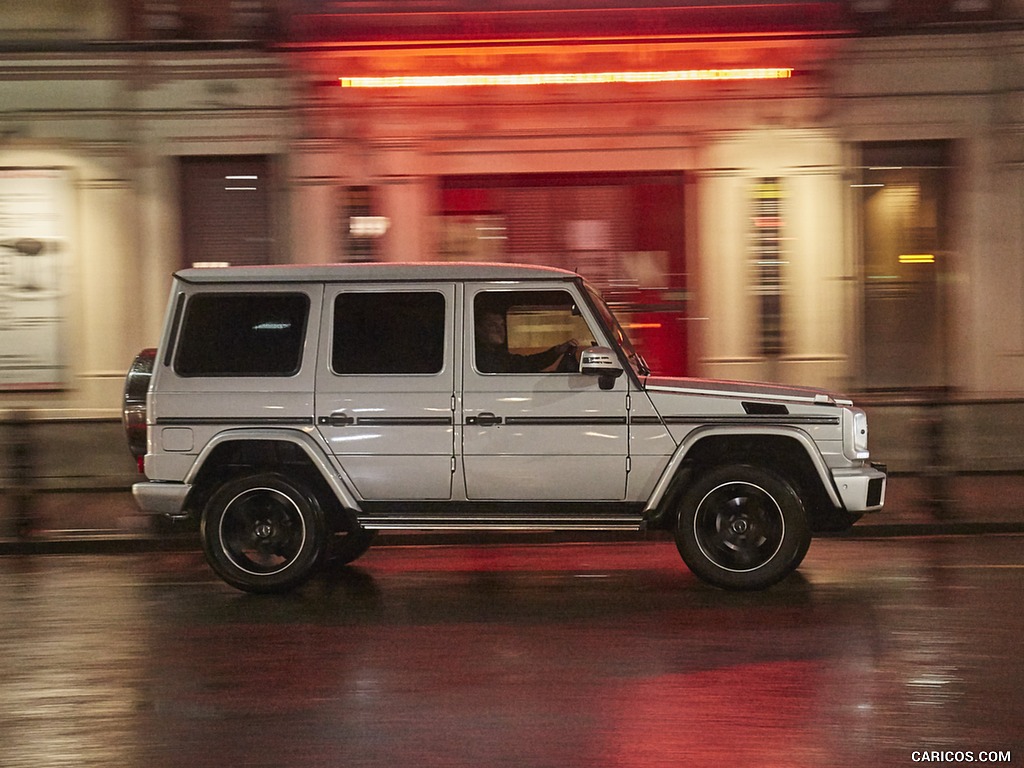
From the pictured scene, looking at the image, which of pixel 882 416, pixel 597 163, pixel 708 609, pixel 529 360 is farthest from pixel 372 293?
pixel 882 416

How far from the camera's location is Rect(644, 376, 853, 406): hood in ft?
25.9

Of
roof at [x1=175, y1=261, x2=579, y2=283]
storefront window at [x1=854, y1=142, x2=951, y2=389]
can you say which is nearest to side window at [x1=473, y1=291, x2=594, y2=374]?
roof at [x1=175, y1=261, x2=579, y2=283]

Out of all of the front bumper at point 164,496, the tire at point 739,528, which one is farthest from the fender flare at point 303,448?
the tire at point 739,528

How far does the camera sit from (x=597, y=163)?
14.3 m

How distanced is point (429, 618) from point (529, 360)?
68.4 inches

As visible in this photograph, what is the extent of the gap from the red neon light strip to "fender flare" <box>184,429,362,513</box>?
6713 mm

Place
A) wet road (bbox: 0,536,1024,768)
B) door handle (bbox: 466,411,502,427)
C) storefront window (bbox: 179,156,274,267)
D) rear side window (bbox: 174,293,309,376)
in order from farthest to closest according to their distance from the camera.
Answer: storefront window (bbox: 179,156,274,267)
rear side window (bbox: 174,293,309,376)
door handle (bbox: 466,411,502,427)
wet road (bbox: 0,536,1024,768)

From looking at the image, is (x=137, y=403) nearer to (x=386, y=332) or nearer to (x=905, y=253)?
(x=386, y=332)

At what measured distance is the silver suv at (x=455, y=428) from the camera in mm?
7926

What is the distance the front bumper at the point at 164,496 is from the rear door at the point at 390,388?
3.34 ft

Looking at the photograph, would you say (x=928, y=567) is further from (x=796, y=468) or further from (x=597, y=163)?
(x=597, y=163)

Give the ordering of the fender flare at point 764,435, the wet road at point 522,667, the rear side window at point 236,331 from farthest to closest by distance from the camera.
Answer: the rear side window at point 236,331 → the fender flare at point 764,435 → the wet road at point 522,667

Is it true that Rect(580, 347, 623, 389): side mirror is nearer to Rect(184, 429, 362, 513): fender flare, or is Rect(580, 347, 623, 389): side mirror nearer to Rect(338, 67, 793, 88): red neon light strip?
Rect(184, 429, 362, 513): fender flare

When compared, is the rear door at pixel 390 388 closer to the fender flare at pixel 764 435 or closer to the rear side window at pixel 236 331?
the rear side window at pixel 236 331
